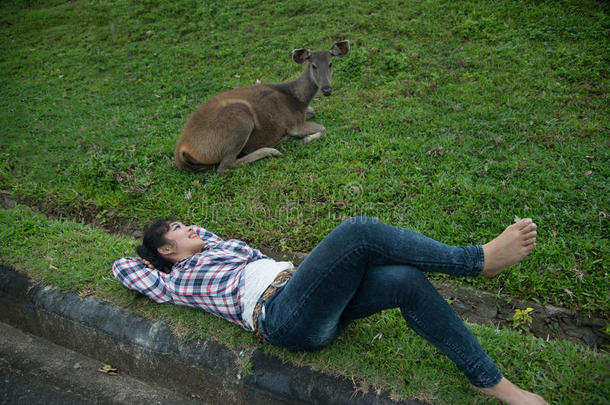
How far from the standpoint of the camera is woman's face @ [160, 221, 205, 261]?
9.61 feet

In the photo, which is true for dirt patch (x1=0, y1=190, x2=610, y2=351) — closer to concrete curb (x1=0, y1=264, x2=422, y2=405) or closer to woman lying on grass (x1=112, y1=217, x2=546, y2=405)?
woman lying on grass (x1=112, y1=217, x2=546, y2=405)

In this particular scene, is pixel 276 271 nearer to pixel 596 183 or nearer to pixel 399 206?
pixel 399 206

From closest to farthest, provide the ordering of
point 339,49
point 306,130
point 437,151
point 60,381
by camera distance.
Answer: point 60,381, point 437,151, point 306,130, point 339,49

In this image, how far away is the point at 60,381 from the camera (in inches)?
118

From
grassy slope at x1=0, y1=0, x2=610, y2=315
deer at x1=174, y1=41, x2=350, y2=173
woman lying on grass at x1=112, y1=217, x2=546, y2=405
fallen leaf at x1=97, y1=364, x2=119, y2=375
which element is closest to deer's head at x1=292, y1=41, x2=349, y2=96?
deer at x1=174, y1=41, x2=350, y2=173

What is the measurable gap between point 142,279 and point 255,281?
90cm

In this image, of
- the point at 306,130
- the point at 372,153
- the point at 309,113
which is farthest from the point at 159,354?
the point at 309,113

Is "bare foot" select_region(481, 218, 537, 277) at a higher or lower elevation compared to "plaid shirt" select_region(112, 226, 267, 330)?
higher

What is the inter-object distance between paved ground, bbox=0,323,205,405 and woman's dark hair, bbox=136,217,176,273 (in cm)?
87

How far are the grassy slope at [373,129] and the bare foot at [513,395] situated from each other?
47.4 inches

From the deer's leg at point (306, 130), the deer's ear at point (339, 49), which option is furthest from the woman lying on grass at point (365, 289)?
the deer's ear at point (339, 49)

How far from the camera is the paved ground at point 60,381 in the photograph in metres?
2.85

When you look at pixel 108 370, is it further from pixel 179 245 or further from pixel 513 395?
pixel 513 395

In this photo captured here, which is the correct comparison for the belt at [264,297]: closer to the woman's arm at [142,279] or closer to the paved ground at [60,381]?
the paved ground at [60,381]
